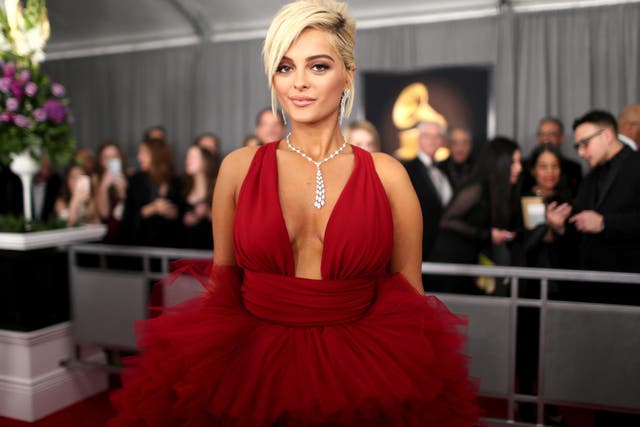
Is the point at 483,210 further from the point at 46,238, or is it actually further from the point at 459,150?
the point at 46,238

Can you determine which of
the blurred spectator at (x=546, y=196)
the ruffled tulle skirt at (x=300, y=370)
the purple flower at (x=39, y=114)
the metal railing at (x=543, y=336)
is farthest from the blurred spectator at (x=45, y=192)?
the ruffled tulle skirt at (x=300, y=370)

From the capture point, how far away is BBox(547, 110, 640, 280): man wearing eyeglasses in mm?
3170

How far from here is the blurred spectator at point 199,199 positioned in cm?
441

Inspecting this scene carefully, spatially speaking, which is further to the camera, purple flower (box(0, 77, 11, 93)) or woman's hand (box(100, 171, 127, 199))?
woman's hand (box(100, 171, 127, 199))

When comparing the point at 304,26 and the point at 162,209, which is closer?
the point at 304,26

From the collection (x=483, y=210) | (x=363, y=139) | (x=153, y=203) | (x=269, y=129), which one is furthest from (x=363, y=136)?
(x=153, y=203)

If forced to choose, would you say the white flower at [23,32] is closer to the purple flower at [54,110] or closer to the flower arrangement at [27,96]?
the flower arrangement at [27,96]

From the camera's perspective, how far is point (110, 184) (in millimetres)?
5414

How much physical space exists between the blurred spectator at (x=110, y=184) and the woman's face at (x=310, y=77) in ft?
13.2

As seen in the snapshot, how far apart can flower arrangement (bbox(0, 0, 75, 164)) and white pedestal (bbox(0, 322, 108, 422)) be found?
1149 mm

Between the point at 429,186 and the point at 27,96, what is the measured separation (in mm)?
2747

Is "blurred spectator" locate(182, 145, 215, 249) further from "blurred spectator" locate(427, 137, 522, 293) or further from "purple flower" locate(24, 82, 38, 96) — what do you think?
"blurred spectator" locate(427, 137, 522, 293)

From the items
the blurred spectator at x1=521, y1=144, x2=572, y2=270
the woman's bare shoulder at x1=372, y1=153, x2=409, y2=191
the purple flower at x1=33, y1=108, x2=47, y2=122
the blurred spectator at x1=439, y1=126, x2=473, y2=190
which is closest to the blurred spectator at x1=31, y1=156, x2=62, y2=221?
the purple flower at x1=33, y1=108, x2=47, y2=122

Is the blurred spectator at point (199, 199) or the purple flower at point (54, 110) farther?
the blurred spectator at point (199, 199)
